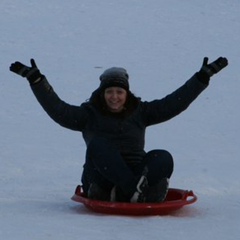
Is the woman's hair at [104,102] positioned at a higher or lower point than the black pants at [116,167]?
higher

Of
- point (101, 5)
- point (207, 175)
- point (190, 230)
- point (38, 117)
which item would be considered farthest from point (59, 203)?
point (101, 5)

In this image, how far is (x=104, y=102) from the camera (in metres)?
5.22

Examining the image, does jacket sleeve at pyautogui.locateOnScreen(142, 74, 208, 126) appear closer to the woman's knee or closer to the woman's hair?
the woman's hair

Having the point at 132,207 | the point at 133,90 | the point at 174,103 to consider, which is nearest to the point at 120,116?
the point at 174,103

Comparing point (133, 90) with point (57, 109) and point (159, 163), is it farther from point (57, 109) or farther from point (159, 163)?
point (159, 163)

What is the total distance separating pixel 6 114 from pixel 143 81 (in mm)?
2002

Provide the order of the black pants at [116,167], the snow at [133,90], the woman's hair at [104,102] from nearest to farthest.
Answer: the snow at [133,90]
the black pants at [116,167]
the woman's hair at [104,102]

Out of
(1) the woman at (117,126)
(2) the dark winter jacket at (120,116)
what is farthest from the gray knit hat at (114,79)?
(2) the dark winter jacket at (120,116)

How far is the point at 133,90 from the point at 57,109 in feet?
16.2

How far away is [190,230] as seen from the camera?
14.7 ft

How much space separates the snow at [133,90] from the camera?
15.4 ft

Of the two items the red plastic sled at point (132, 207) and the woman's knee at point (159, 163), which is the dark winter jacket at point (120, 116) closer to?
the woman's knee at point (159, 163)

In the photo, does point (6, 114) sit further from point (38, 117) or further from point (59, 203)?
point (59, 203)

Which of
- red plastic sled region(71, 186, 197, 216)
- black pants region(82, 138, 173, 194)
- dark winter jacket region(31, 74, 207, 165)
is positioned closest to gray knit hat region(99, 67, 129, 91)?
dark winter jacket region(31, 74, 207, 165)
